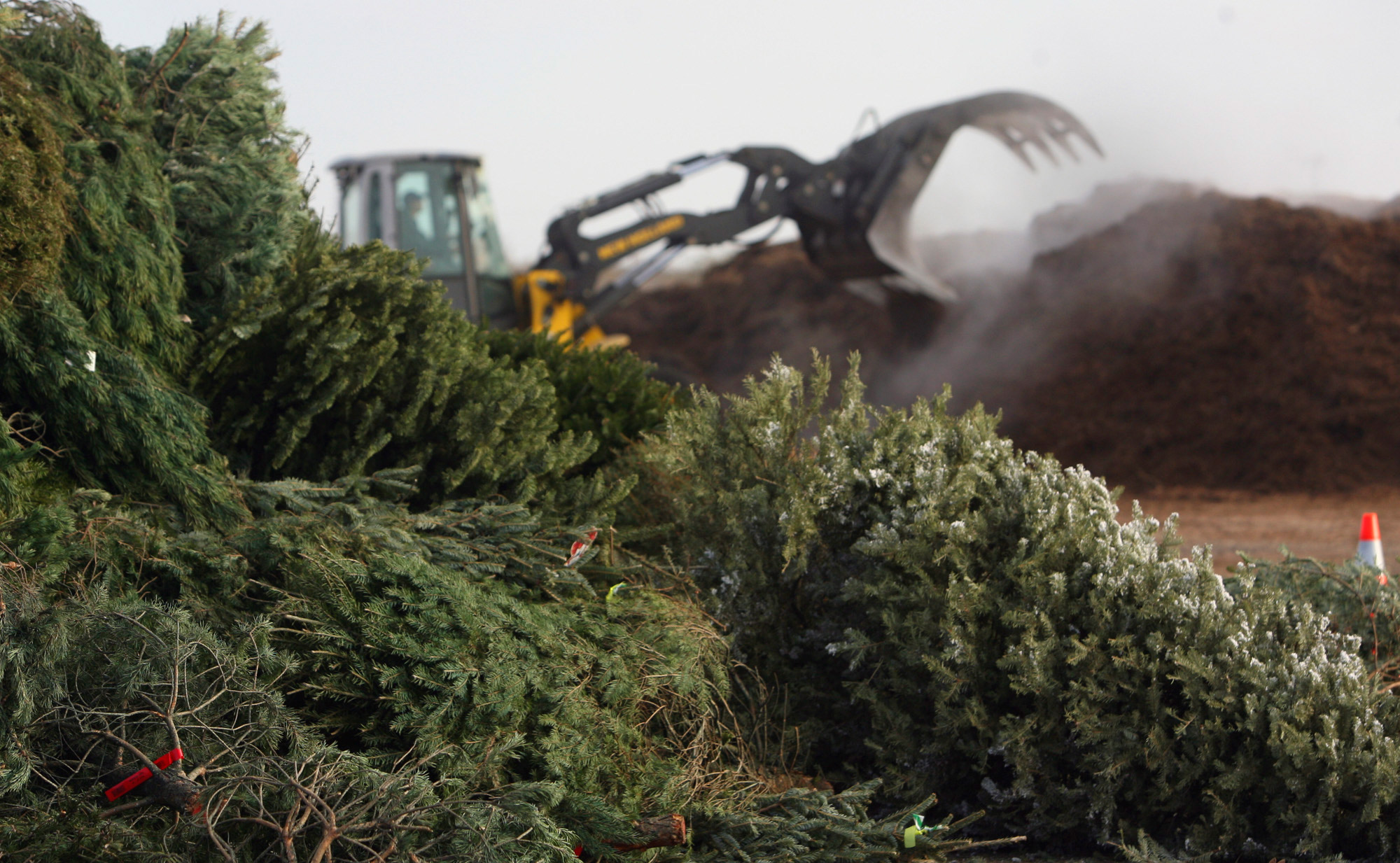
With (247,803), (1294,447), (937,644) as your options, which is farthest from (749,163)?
(247,803)

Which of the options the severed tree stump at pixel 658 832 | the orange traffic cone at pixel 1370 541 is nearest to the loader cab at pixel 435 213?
the orange traffic cone at pixel 1370 541

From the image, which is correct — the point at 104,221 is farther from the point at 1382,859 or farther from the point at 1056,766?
the point at 1382,859

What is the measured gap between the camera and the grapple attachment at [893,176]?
39.0 ft

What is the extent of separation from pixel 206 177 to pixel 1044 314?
11804mm

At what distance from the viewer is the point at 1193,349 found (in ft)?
41.3

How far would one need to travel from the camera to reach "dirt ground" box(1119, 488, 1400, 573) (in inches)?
339

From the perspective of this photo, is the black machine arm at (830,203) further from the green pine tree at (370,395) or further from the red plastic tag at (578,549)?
the red plastic tag at (578,549)

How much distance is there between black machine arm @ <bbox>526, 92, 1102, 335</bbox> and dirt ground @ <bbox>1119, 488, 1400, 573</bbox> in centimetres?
392

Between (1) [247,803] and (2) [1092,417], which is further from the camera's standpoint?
(2) [1092,417]

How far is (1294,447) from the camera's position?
11.3 meters

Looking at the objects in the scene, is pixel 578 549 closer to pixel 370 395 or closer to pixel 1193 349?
pixel 370 395

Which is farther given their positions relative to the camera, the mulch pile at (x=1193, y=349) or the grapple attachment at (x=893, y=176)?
the grapple attachment at (x=893, y=176)

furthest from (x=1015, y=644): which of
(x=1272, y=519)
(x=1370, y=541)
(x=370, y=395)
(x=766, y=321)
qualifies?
(x=766, y=321)

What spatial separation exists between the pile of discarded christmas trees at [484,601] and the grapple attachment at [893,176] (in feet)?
26.5
